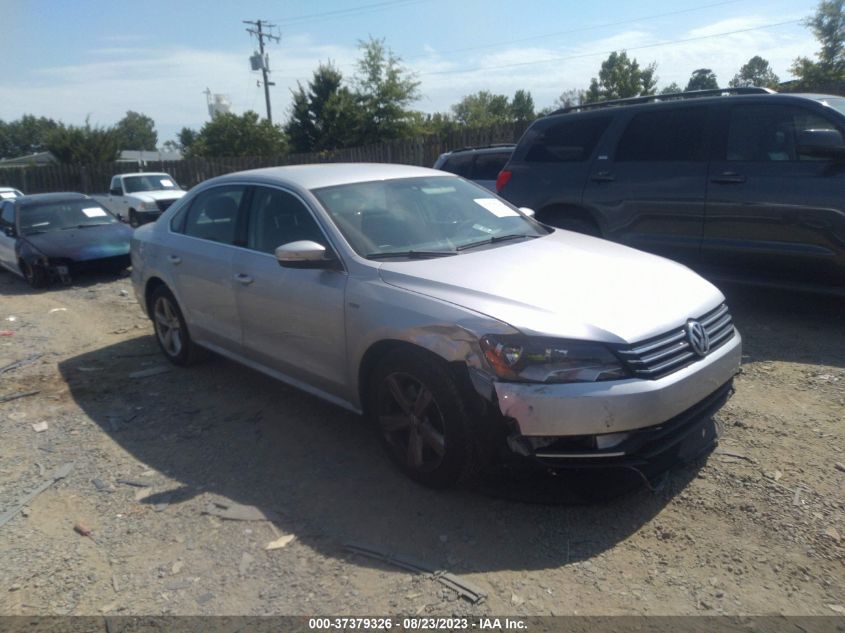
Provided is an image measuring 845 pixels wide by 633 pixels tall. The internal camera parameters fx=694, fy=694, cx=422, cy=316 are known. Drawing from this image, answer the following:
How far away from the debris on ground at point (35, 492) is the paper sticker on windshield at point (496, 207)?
10.6 feet

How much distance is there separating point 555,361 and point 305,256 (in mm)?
1617

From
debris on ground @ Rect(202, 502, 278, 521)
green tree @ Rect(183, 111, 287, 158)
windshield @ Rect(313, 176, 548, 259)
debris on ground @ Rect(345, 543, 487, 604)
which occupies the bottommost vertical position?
debris on ground @ Rect(345, 543, 487, 604)

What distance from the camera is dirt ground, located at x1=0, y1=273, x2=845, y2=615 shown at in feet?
9.61

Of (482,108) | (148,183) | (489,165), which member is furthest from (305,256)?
(482,108)

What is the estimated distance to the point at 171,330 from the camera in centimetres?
609

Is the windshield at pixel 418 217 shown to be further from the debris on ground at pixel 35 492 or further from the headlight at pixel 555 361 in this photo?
the debris on ground at pixel 35 492

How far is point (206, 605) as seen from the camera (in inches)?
117

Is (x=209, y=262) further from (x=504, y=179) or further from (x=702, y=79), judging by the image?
(x=702, y=79)

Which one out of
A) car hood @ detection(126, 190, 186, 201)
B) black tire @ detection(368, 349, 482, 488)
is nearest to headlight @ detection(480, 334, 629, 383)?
black tire @ detection(368, 349, 482, 488)

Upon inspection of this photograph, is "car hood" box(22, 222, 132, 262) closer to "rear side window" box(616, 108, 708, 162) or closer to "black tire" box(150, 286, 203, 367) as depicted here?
"black tire" box(150, 286, 203, 367)

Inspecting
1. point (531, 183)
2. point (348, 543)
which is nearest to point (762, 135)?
point (531, 183)

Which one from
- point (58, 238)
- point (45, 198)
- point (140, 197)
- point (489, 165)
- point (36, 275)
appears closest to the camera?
point (489, 165)

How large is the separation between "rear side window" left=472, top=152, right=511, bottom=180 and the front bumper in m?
7.70

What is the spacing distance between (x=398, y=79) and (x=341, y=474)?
32.2 meters
